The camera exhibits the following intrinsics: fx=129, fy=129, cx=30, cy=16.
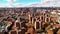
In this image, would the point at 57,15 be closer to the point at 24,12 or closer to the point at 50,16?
the point at 50,16

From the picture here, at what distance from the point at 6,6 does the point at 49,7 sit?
766 millimetres

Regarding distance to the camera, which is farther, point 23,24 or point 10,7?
point 10,7

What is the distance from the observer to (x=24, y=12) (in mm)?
2277

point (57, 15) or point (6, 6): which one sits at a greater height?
point (6, 6)

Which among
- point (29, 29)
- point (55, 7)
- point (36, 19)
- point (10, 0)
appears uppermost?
point (10, 0)

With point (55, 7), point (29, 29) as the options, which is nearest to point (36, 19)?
point (29, 29)

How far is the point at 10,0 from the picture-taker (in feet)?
7.63

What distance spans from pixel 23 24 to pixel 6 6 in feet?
1.54

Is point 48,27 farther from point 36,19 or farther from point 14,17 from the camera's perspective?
point 14,17

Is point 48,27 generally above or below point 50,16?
below

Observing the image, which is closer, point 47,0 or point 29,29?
point 29,29

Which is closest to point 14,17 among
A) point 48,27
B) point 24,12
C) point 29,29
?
point 24,12

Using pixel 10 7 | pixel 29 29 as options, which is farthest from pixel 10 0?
pixel 29 29

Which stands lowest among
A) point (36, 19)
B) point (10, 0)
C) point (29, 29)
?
point (29, 29)
